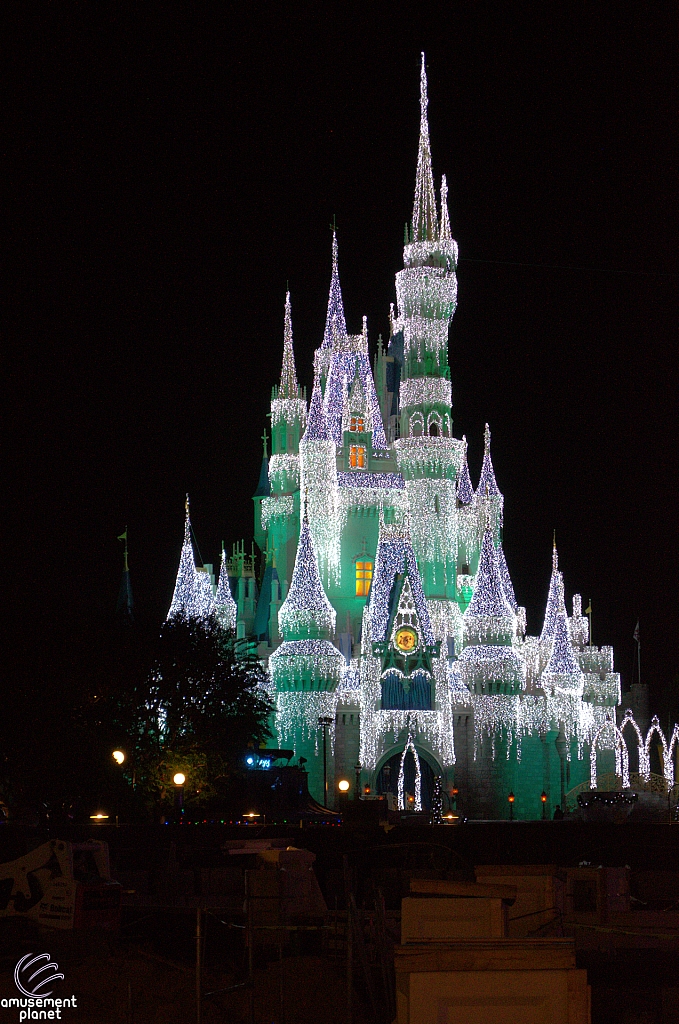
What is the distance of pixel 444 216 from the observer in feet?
246

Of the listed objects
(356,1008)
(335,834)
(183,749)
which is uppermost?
(183,749)

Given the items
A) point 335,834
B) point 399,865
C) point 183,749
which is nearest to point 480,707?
point 183,749

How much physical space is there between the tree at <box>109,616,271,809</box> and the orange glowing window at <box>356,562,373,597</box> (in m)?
16.4

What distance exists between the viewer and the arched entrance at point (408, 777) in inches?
2603

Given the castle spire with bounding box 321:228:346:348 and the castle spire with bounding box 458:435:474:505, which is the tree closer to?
the castle spire with bounding box 458:435:474:505

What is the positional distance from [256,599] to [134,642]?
94.4ft

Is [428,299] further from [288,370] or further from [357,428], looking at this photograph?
[288,370]

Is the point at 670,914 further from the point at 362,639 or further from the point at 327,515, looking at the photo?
the point at 327,515

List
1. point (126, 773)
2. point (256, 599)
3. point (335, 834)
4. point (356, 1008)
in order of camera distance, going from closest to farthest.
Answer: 1. point (356, 1008)
2. point (335, 834)
3. point (126, 773)
4. point (256, 599)

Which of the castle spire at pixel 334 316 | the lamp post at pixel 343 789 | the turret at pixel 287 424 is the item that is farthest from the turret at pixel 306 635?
the castle spire at pixel 334 316

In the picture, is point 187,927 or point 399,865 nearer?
point 187,927

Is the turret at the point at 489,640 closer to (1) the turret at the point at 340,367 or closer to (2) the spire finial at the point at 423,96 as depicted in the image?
(1) the turret at the point at 340,367

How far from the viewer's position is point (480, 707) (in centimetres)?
6638

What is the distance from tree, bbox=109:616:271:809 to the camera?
49.3m
